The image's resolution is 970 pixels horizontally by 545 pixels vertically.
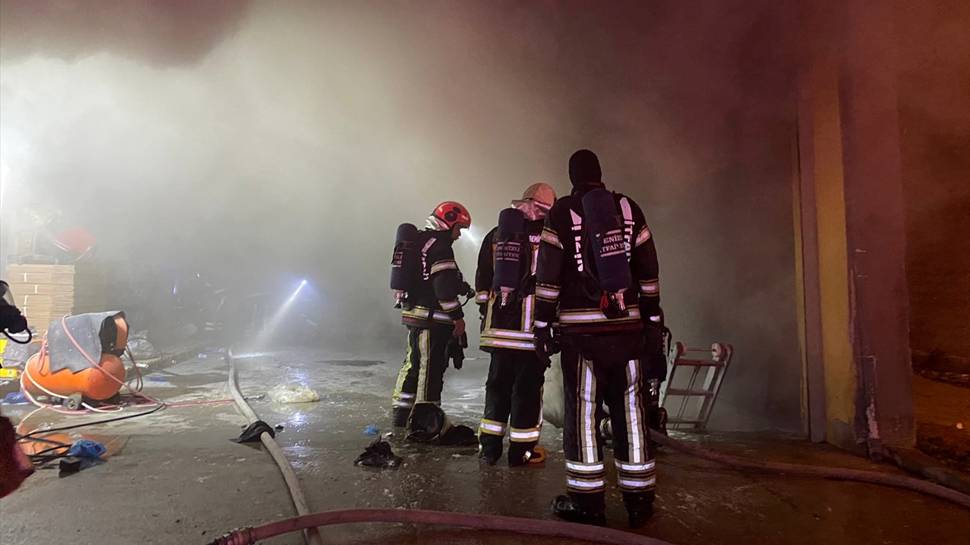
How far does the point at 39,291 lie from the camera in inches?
293

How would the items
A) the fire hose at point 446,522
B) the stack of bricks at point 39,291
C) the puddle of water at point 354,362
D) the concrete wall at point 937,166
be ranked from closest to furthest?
the fire hose at point 446,522 → the concrete wall at point 937,166 → the stack of bricks at point 39,291 → the puddle of water at point 354,362

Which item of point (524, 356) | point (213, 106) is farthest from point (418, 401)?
point (213, 106)

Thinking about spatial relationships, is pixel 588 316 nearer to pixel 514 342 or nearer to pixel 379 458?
pixel 514 342

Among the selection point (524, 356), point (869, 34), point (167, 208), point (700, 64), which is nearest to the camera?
point (524, 356)

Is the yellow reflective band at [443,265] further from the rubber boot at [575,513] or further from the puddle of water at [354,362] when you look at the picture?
the puddle of water at [354,362]

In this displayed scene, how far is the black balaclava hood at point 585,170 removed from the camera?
2529 mm

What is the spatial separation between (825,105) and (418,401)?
3532 mm

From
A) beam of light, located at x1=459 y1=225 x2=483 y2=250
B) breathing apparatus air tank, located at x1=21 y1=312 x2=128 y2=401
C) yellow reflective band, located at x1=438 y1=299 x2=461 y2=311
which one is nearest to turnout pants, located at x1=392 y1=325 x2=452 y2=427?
yellow reflective band, located at x1=438 y1=299 x2=461 y2=311

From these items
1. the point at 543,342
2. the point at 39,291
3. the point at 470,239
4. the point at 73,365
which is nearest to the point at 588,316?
the point at 543,342

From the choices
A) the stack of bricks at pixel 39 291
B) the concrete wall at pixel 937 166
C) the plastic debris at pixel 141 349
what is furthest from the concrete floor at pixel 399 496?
the plastic debris at pixel 141 349

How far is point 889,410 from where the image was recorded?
3.28 m

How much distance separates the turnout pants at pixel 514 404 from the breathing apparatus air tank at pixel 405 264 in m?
1.00

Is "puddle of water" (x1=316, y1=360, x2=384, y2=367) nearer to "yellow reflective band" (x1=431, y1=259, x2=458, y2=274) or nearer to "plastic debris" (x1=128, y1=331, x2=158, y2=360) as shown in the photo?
"plastic debris" (x1=128, y1=331, x2=158, y2=360)

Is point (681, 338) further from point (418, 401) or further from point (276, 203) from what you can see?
point (276, 203)
